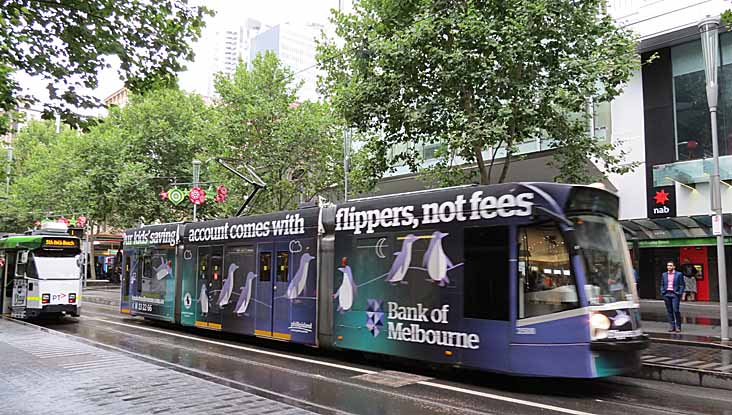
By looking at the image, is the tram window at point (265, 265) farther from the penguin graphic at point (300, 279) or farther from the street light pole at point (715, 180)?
the street light pole at point (715, 180)

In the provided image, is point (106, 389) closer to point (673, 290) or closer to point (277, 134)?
point (673, 290)

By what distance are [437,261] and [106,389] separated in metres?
5.24

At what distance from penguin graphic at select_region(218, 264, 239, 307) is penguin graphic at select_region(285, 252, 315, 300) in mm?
2347

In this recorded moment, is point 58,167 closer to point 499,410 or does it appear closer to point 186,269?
point 186,269

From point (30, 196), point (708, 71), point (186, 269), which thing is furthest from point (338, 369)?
point (30, 196)

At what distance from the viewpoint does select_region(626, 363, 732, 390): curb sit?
8945 millimetres

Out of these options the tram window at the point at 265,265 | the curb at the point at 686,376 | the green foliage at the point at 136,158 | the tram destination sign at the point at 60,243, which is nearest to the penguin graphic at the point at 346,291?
the tram window at the point at 265,265

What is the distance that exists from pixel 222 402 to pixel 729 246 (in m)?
20.6

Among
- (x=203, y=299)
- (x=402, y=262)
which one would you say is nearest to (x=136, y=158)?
(x=203, y=299)

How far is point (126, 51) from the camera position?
7266 mm

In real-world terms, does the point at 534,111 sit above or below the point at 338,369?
above

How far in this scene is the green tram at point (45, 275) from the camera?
17.9 metres

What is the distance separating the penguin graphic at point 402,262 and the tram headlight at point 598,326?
321 centimetres

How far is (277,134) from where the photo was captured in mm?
24797
